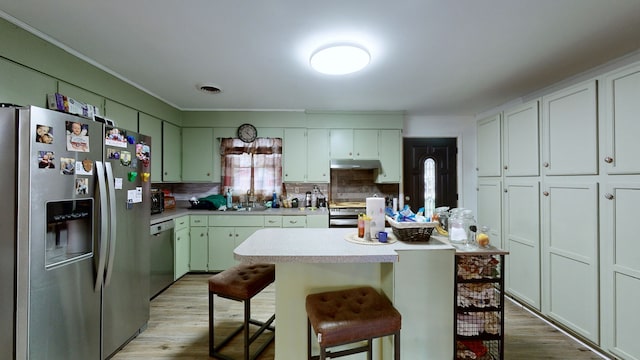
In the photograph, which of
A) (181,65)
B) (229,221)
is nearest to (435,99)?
(181,65)

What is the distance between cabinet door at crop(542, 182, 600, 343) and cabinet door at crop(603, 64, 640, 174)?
235mm

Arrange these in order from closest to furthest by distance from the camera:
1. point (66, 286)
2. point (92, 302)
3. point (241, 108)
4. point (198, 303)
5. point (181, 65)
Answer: point (66, 286) < point (92, 302) < point (181, 65) < point (198, 303) < point (241, 108)

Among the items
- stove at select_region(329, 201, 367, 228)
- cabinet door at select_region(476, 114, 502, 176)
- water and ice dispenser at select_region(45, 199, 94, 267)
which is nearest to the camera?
water and ice dispenser at select_region(45, 199, 94, 267)

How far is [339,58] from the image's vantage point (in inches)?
77.5

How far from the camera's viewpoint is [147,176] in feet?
7.26

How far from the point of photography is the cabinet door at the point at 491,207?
2.91 metres

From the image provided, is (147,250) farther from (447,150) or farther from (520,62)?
(447,150)

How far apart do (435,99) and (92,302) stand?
4.05 m

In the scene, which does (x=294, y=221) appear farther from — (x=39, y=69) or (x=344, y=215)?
(x=39, y=69)

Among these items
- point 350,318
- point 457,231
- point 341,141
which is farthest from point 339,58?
point 341,141

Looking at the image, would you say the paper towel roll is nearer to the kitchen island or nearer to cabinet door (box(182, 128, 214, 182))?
the kitchen island

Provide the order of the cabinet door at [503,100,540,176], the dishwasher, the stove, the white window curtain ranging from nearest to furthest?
1. the cabinet door at [503,100,540,176]
2. the dishwasher
3. the stove
4. the white window curtain

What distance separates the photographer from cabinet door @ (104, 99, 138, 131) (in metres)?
2.50

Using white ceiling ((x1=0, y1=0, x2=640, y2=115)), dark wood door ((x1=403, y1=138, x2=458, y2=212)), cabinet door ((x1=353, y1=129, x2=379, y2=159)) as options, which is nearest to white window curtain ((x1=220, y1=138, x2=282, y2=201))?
white ceiling ((x1=0, y1=0, x2=640, y2=115))
